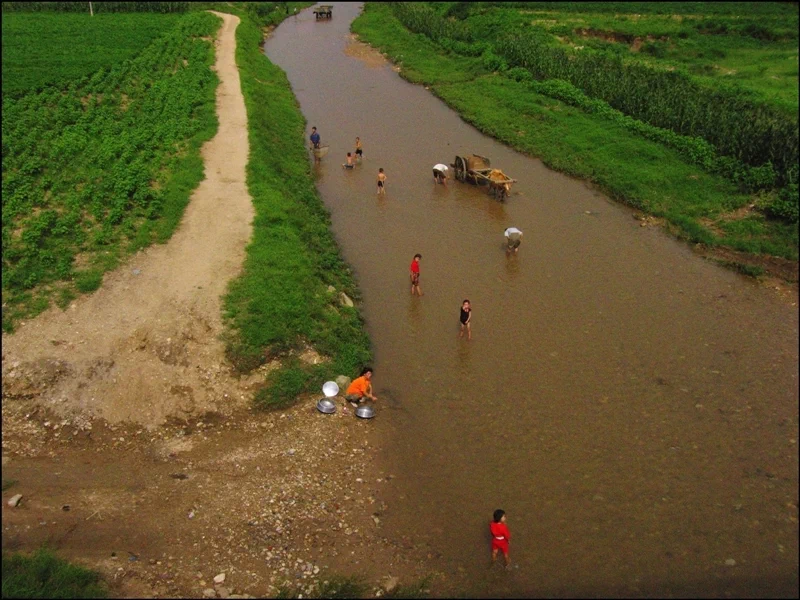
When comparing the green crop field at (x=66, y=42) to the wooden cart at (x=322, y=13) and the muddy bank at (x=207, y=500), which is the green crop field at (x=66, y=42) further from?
the muddy bank at (x=207, y=500)

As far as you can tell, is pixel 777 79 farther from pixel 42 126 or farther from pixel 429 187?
pixel 42 126

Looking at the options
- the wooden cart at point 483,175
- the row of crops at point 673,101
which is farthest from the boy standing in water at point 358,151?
the row of crops at point 673,101

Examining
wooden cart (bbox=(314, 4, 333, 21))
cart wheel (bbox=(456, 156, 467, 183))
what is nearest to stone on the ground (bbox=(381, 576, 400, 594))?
cart wheel (bbox=(456, 156, 467, 183))

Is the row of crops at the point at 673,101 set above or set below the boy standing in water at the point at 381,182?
above

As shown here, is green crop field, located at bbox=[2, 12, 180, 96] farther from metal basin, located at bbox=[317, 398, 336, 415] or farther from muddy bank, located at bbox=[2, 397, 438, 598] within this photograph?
metal basin, located at bbox=[317, 398, 336, 415]

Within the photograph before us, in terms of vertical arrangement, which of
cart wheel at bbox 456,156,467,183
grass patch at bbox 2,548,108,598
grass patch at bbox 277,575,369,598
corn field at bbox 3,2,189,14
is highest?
corn field at bbox 3,2,189,14

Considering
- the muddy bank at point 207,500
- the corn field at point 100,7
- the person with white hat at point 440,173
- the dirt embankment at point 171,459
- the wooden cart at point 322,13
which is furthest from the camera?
the wooden cart at point 322,13

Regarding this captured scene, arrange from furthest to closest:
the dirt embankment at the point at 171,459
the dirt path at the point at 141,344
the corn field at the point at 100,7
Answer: the corn field at the point at 100,7, the dirt path at the point at 141,344, the dirt embankment at the point at 171,459
